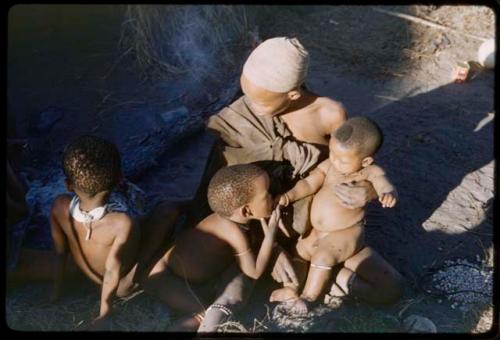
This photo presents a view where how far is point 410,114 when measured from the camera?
4488 millimetres

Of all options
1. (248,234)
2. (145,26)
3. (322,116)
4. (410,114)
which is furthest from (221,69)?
(248,234)

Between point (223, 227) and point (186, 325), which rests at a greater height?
point (223, 227)

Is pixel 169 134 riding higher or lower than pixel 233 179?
lower

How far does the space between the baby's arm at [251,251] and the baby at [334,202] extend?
16 centimetres

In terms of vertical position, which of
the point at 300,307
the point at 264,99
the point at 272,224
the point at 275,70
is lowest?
the point at 300,307

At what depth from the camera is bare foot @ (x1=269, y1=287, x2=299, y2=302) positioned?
267 cm

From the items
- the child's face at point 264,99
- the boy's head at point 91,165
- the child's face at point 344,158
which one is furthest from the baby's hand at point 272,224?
the boy's head at point 91,165

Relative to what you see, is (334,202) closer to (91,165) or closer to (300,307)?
(300,307)

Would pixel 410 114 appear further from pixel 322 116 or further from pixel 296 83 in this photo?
pixel 296 83

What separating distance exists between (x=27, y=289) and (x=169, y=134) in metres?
1.54

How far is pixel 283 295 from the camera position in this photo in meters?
2.69

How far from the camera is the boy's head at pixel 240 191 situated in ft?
8.09

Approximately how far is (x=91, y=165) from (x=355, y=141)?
1186mm

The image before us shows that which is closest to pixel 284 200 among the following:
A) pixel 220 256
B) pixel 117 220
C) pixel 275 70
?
pixel 220 256
